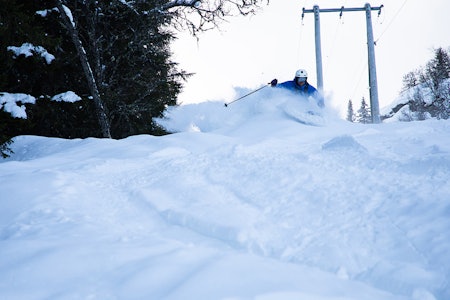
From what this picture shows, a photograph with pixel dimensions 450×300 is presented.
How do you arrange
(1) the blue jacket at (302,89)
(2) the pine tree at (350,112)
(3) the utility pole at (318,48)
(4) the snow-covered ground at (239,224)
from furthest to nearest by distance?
1. (2) the pine tree at (350,112)
2. (3) the utility pole at (318,48)
3. (1) the blue jacket at (302,89)
4. (4) the snow-covered ground at (239,224)

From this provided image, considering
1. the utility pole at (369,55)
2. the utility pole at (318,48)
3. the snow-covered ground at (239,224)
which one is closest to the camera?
the snow-covered ground at (239,224)

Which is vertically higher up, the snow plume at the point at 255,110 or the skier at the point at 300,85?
the skier at the point at 300,85

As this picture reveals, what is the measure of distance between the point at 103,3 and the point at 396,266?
11061 millimetres

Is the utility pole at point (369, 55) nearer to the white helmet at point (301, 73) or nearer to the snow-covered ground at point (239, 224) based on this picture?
the white helmet at point (301, 73)

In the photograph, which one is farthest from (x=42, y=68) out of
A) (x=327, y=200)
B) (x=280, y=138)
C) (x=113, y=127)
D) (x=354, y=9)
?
(x=354, y=9)

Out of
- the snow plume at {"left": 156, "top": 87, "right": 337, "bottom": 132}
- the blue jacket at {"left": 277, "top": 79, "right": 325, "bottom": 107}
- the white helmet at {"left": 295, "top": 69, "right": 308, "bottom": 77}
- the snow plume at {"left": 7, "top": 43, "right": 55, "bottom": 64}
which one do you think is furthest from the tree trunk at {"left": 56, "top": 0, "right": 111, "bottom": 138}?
the white helmet at {"left": 295, "top": 69, "right": 308, "bottom": 77}

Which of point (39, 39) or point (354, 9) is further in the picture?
point (354, 9)

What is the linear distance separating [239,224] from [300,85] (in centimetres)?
765

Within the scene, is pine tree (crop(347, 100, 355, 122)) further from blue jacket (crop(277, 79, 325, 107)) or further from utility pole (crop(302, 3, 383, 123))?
blue jacket (crop(277, 79, 325, 107))

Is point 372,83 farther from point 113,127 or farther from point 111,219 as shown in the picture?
point 111,219

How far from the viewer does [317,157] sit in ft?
12.8

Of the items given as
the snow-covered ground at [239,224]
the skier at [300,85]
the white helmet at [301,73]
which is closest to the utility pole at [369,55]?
the skier at [300,85]

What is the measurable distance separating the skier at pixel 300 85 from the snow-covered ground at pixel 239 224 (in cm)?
477

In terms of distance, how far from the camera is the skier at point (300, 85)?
9.19 meters
